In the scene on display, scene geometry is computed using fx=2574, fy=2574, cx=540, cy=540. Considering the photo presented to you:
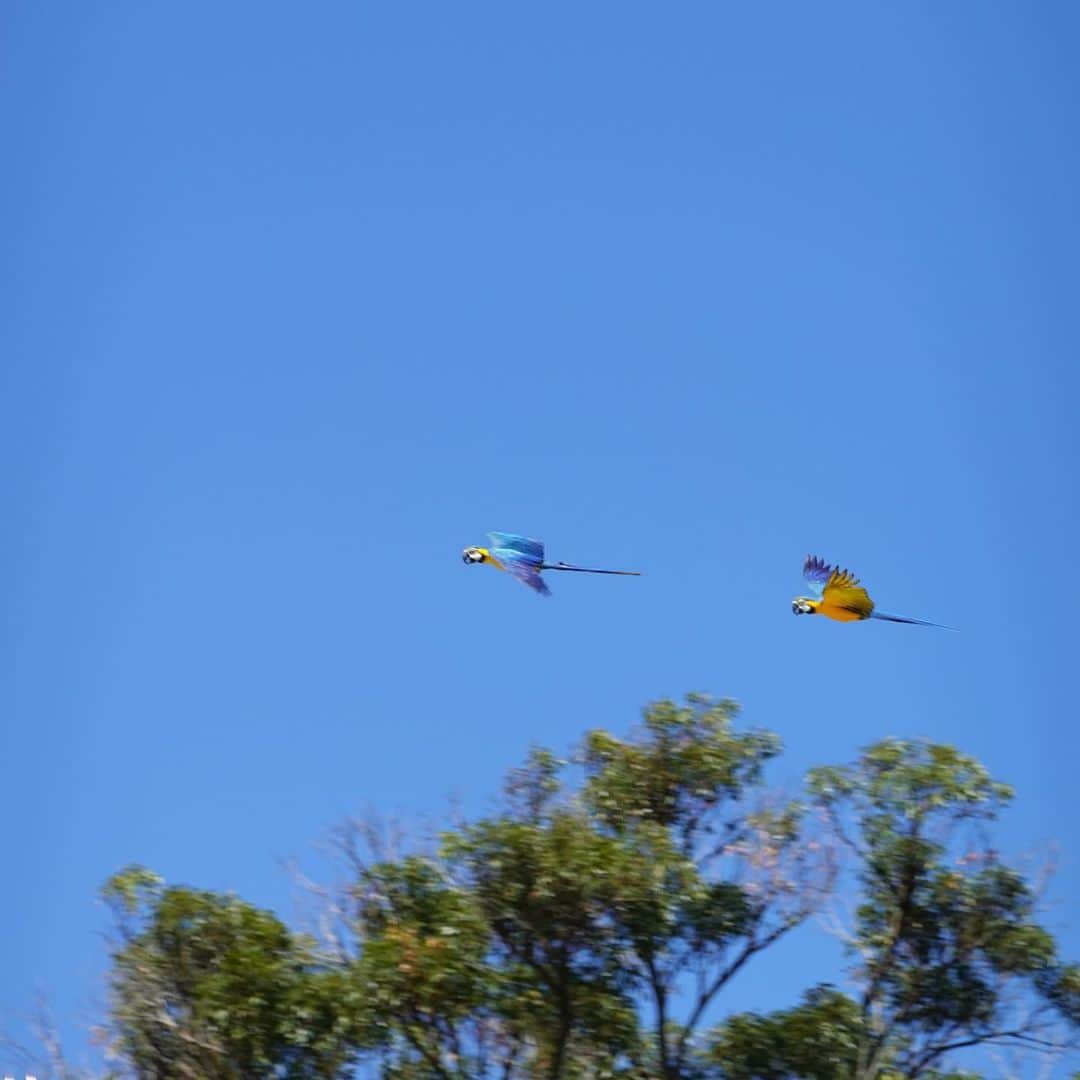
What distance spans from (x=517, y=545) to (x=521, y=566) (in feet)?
1.21

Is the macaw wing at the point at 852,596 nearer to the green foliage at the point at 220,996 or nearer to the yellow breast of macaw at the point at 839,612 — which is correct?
the yellow breast of macaw at the point at 839,612

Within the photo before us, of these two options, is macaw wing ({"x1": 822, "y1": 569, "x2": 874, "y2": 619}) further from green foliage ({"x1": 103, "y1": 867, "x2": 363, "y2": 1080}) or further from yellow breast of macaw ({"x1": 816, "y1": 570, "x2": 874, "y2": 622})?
green foliage ({"x1": 103, "y1": 867, "x2": 363, "y2": 1080})

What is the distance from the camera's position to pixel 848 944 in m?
24.3

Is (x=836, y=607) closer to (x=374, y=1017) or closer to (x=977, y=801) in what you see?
(x=977, y=801)

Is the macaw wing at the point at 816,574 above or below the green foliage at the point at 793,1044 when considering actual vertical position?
above

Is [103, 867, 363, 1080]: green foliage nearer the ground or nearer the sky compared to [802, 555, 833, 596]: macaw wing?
nearer the ground

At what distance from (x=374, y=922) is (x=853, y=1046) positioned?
4526 mm

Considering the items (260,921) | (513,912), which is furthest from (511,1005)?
(260,921)

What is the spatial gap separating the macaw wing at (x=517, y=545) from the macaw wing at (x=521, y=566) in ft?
0.06

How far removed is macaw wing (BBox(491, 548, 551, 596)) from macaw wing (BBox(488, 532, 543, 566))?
0.02 metres

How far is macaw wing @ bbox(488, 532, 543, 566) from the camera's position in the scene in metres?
24.0

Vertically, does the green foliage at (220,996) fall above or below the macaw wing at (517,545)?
below

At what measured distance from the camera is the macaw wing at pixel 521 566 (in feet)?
76.5

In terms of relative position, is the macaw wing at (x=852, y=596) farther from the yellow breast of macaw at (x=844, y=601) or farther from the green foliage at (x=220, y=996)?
the green foliage at (x=220, y=996)
